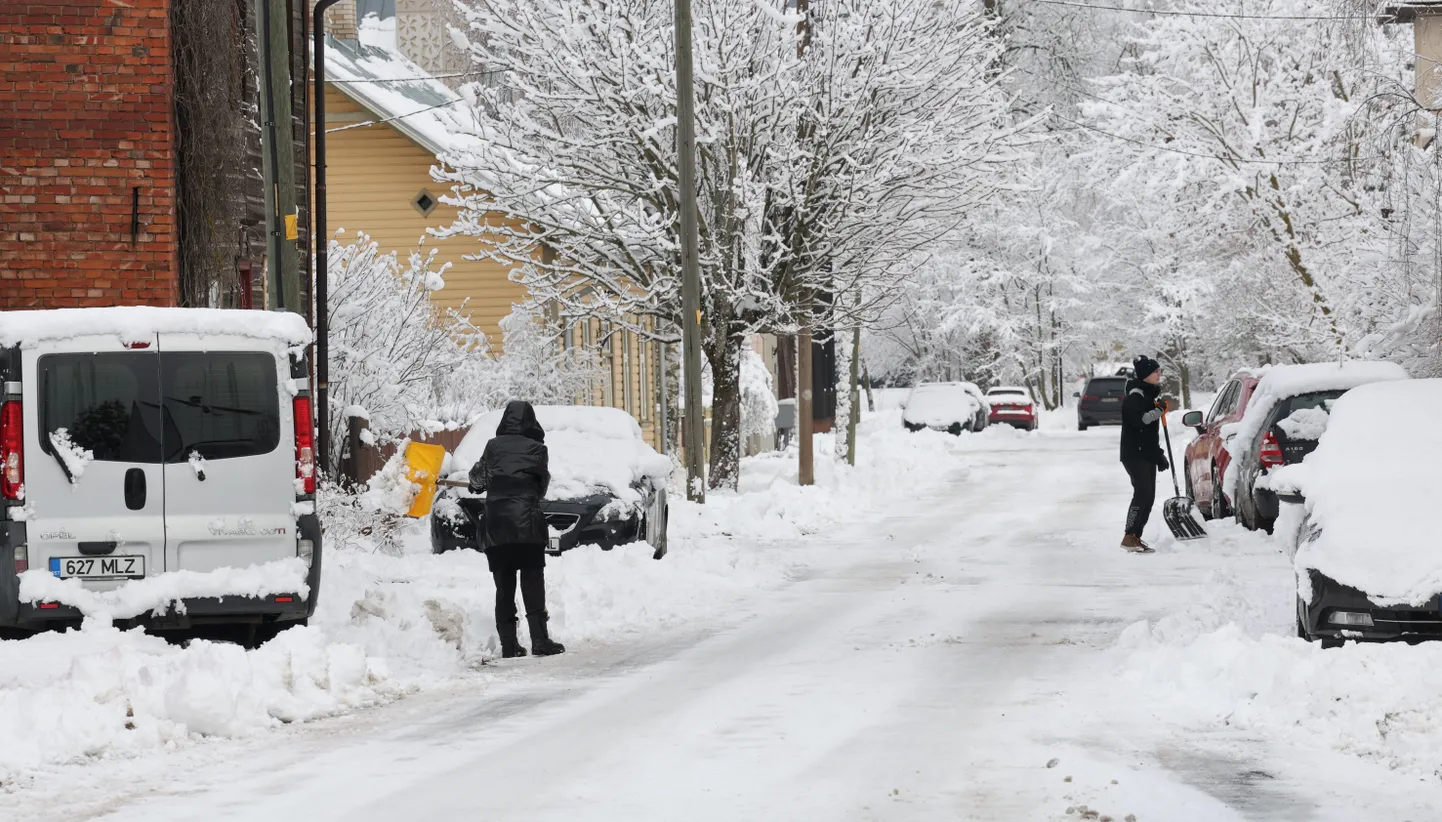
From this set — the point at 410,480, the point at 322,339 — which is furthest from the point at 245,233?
the point at 410,480

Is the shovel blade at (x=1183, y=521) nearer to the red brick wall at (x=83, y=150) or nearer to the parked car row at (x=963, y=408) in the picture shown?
the red brick wall at (x=83, y=150)

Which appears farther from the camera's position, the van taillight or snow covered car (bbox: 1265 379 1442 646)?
the van taillight

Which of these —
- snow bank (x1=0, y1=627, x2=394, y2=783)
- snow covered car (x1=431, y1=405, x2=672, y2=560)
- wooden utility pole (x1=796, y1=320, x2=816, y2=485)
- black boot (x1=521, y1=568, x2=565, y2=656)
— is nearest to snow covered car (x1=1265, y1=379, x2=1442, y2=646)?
black boot (x1=521, y1=568, x2=565, y2=656)

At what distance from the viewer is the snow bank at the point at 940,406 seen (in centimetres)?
5403

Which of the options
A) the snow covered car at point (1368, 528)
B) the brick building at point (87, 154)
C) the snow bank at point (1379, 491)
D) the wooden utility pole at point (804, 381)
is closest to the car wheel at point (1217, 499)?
the wooden utility pole at point (804, 381)

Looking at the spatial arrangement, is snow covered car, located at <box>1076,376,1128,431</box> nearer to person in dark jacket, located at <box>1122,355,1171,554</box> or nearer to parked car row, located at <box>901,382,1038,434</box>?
parked car row, located at <box>901,382,1038,434</box>

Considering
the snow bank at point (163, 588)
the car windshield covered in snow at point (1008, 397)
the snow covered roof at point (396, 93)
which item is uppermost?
the snow covered roof at point (396, 93)

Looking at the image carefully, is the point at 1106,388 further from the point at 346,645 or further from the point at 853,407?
the point at 346,645

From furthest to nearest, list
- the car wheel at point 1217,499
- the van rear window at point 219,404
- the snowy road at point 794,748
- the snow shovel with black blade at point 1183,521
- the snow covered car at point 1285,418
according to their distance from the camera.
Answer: the car wheel at point 1217,499 < the snow shovel with black blade at point 1183,521 < the snow covered car at point 1285,418 < the van rear window at point 219,404 < the snowy road at point 794,748

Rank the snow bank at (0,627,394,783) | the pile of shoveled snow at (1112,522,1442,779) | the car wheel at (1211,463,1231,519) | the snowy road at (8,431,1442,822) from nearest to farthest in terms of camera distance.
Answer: the snowy road at (8,431,1442,822) → the pile of shoveled snow at (1112,522,1442,779) → the snow bank at (0,627,394,783) → the car wheel at (1211,463,1231,519)

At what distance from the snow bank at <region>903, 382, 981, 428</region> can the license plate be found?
144 ft

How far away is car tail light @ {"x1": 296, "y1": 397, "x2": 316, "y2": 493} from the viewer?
11070 millimetres

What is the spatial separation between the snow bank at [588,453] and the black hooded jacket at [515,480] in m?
4.39

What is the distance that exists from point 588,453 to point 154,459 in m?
7.38
